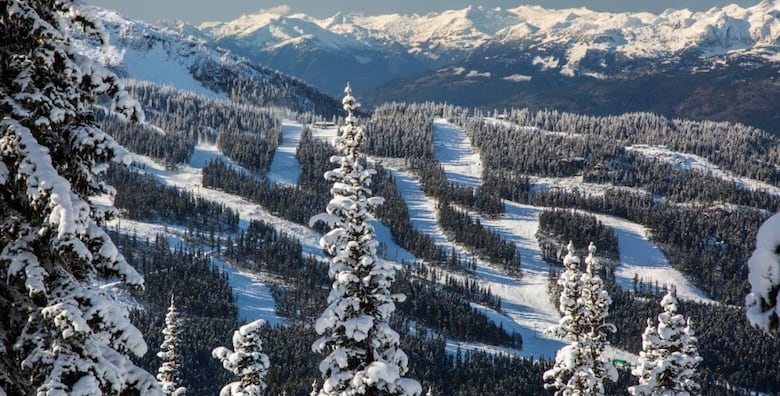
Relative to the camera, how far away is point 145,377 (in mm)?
12977

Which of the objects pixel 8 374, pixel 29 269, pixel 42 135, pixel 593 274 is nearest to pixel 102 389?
pixel 8 374

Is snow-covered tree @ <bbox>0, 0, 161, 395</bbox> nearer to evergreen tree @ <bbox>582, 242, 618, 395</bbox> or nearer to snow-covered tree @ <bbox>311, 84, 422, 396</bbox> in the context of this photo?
snow-covered tree @ <bbox>311, 84, 422, 396</bbox>

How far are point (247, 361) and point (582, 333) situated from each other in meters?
17.3

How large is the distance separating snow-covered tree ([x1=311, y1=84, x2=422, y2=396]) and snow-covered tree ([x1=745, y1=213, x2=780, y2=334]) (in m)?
16.0

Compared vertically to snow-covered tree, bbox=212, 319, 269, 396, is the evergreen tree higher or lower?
higher

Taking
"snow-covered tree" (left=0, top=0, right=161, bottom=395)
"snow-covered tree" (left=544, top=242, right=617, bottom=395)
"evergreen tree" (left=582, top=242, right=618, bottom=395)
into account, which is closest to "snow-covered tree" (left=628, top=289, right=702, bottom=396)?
"evergreen tree" (left=582, top=242, right=618, bottom=395)

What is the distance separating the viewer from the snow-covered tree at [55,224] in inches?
463

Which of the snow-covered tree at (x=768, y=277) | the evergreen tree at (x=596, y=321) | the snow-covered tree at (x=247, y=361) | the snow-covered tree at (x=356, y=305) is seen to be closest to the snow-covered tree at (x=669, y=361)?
the evergreen tree at (x=596, y=321)

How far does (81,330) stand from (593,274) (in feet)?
92.3

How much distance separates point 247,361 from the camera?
3250cm

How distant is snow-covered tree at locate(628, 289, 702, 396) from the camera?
34.8m

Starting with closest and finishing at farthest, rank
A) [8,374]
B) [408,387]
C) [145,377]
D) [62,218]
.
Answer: [62,218]
[8,374]
[145,377]
[408,387]

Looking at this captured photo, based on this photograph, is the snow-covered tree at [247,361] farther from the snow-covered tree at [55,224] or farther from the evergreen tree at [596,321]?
the snow-covered tree at [55,224]

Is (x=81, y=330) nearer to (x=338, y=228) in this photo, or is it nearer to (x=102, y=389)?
(x=102, y=389)
